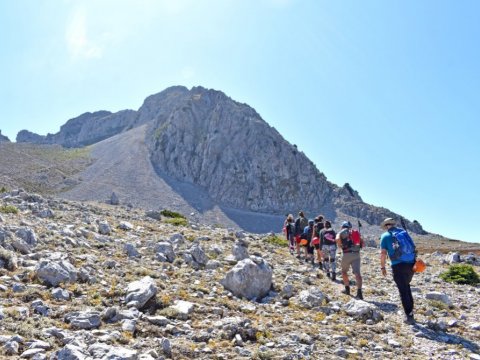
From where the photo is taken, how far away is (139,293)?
9281 millimetres

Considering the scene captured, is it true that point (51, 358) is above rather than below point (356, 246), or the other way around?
below

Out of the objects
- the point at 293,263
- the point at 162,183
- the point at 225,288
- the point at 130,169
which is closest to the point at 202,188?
the point at 162,183

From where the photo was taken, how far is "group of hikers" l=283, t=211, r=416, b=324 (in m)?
11.2

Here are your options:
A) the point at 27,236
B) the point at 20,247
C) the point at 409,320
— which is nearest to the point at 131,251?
the point at 27,236

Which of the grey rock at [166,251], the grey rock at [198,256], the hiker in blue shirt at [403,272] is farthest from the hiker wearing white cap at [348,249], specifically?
the grey rock at [166,251]

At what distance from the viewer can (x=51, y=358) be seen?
6.18m

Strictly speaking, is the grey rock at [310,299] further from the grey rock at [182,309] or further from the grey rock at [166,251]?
the grey rock at [166,251]

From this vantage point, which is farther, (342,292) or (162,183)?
(162,183)

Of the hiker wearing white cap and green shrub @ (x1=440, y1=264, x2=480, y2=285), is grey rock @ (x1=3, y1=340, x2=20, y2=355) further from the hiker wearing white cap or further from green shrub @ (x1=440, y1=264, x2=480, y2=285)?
green shrub @ (x1=440, y1=264, x2=480, y2=285)

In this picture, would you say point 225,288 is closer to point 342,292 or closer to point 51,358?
point 342,292

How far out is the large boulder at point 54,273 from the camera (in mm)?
9852

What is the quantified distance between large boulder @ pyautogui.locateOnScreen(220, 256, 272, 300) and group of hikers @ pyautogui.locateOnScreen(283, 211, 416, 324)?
11.5 ft

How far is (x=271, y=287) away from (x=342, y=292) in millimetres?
3137

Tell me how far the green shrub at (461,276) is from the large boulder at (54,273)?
17256mm
